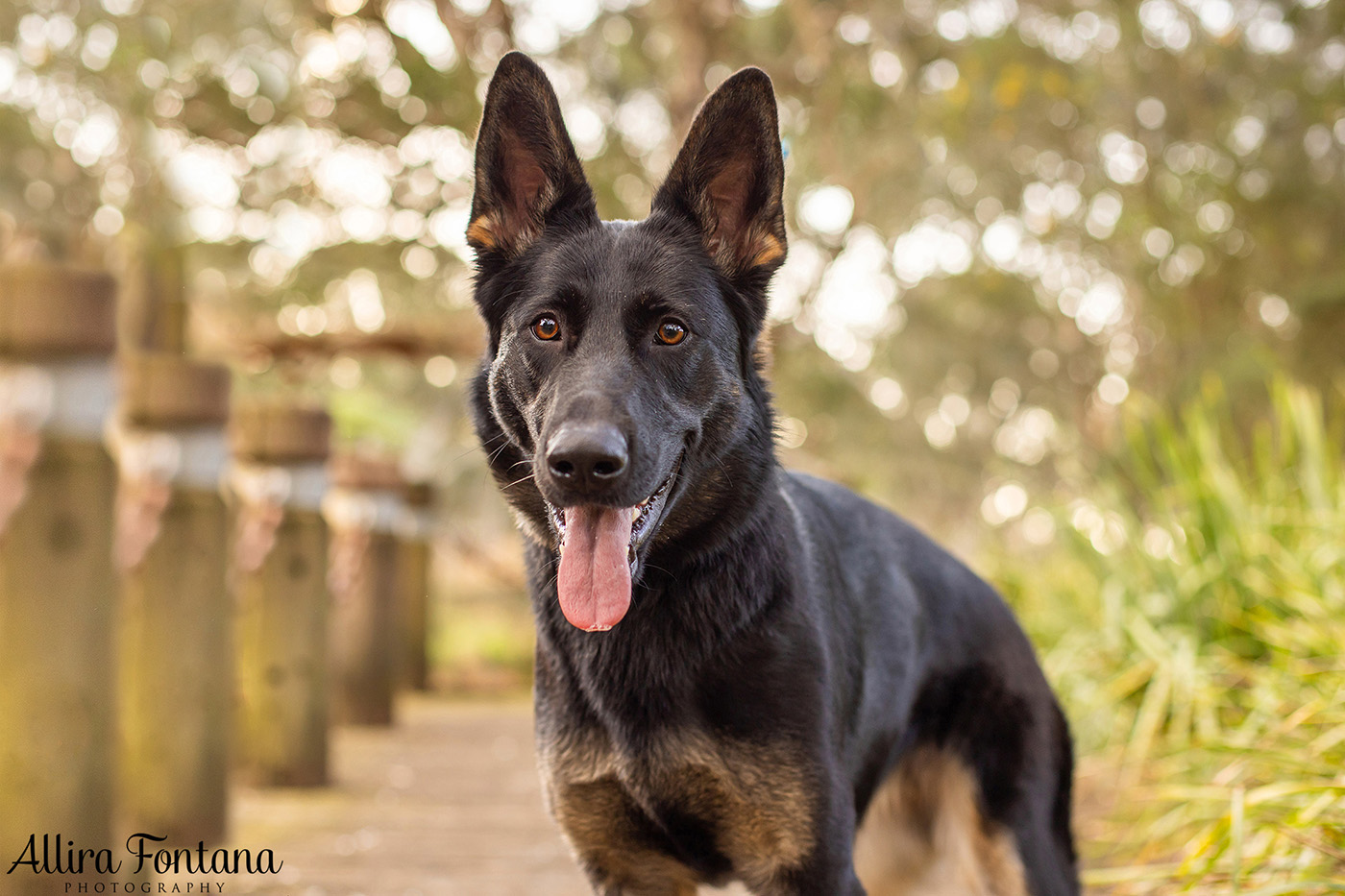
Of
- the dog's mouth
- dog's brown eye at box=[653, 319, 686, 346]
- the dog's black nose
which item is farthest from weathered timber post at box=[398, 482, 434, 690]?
the dog's black nose

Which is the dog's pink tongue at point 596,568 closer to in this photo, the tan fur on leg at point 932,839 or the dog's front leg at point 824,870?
the dog's front leg at point 824,870

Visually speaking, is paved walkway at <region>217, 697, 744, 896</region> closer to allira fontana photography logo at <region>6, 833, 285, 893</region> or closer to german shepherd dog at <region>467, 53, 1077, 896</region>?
allira fontana photography logo at <region>6, 833, 285, 893</region>

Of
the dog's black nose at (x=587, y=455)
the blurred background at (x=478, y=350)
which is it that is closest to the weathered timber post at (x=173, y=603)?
the blurred background at (x=478, y=350)

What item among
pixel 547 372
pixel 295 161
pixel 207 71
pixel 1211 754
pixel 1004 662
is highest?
pixel 207 71

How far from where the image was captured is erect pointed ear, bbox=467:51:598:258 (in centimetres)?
267

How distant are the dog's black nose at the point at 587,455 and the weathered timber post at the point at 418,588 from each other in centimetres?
626

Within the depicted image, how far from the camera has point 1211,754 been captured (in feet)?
13.2

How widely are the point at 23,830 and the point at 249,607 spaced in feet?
7.43

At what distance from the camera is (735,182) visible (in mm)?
2754

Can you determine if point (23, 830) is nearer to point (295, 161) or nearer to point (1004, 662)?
point (1004, 662)

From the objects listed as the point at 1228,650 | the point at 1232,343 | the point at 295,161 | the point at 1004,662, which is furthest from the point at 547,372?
the point at 1232,343

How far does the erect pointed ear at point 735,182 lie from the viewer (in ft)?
8.63

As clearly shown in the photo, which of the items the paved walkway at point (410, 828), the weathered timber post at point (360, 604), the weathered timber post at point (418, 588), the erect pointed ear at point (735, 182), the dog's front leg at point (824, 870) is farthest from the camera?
the weathered timber post at point (418, 588)

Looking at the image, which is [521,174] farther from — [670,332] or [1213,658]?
[1213,658]
